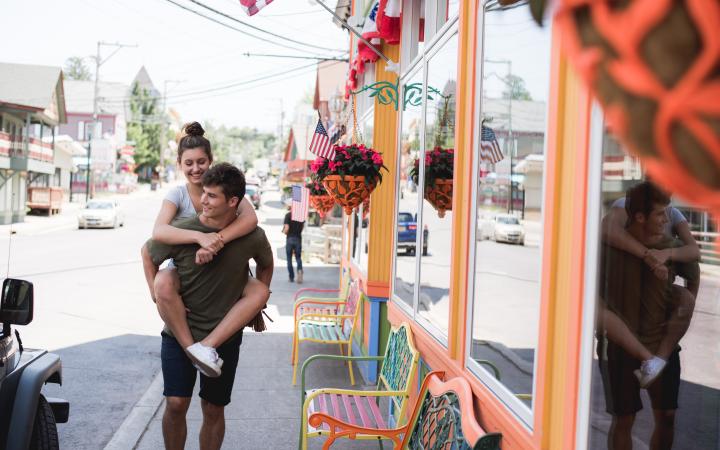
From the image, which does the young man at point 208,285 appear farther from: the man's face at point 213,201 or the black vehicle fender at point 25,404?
the black vehicle fender at point 25,404

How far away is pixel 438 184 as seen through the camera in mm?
4621

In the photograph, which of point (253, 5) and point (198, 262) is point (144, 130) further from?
point (198, 262)

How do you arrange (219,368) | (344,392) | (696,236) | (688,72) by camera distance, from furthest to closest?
(344,392) → (219,368) → (696,236) → (688,72)

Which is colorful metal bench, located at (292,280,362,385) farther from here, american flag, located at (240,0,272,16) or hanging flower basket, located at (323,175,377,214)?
american flag, located at (240,0,272,16)

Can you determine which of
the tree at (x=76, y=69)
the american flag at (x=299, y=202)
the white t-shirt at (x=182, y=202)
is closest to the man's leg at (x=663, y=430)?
the white t-shirt at (x=182, y=202)

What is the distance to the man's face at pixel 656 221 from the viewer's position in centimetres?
263

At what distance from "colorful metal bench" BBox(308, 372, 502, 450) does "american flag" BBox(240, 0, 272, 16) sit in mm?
3801

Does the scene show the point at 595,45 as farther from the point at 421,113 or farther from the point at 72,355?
the point at 72,355

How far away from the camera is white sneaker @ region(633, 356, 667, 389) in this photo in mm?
2666

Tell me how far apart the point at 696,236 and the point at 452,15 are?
8.00 feet

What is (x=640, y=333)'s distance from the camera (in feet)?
8.84

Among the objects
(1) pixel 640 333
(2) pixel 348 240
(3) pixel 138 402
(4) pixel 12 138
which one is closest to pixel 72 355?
(3) pixel 138 402

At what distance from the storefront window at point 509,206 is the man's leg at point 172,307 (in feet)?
5.13

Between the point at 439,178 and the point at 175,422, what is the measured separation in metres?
2.39
